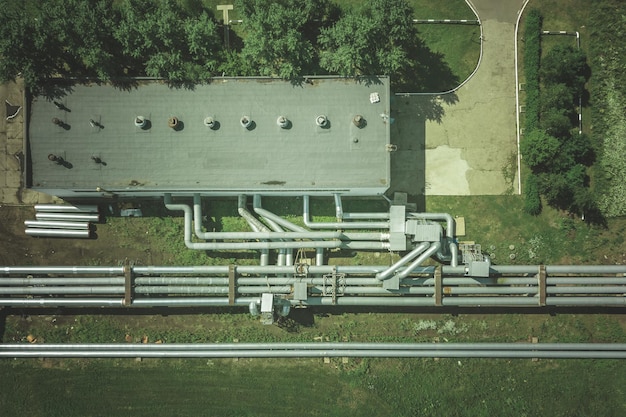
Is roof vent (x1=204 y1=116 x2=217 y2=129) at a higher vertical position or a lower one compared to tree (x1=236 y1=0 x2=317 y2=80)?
lower

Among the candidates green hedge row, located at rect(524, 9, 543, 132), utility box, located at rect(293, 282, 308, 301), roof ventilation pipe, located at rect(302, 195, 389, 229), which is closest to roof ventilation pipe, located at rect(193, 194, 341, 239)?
roof ventilation pipe, located at rect(302, 195, 389, 229)

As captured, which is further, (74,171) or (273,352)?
(273,352)

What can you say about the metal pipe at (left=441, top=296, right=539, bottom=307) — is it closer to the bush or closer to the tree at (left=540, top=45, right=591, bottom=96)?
the bush

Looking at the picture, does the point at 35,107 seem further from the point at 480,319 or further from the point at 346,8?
the point at 480,319

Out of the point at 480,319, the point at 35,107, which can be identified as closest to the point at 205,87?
the point at 35,107

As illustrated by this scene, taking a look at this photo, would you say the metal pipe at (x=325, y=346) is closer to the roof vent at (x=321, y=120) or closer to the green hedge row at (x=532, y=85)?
the green hedge row at (x=532, y=85)

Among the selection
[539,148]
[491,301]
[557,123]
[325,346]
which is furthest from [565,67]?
[325,346]
